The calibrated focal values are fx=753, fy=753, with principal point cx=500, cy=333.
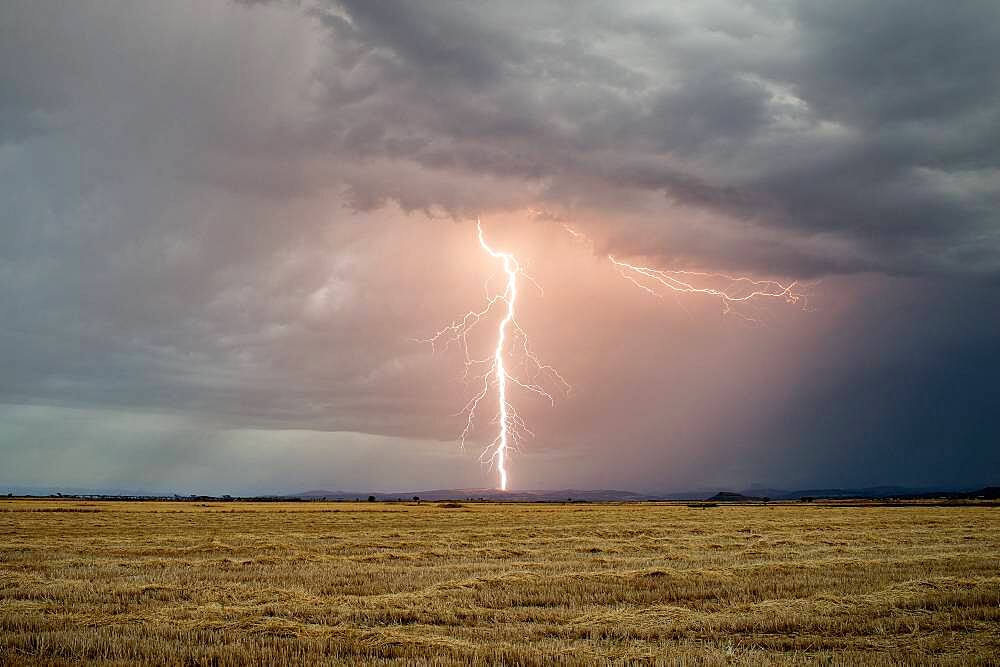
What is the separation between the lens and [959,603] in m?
13.3

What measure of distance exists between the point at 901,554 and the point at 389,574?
1540 cm

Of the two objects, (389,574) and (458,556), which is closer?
(389,574)

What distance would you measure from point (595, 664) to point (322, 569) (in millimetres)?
12150

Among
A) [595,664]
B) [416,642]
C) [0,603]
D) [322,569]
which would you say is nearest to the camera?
[595,664]

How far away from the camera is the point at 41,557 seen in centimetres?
2231

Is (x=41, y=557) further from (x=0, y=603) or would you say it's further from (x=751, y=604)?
(x=751, y=604)

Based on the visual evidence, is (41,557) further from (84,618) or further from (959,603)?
(959,603)

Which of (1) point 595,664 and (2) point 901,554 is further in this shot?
(2) point 901,554

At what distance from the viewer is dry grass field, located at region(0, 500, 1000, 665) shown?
31.7 feet

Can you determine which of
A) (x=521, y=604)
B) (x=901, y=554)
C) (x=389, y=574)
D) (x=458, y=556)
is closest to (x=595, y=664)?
(x=521, y=604)

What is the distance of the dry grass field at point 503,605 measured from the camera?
9.66 metres

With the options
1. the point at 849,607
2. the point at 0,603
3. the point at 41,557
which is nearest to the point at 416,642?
the point at 849,607

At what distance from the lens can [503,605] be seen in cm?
1345

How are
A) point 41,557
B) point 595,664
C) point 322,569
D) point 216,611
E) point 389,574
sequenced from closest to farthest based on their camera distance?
point 595,664, point 216,611, point 389,574, point 322,569, point 41,557
